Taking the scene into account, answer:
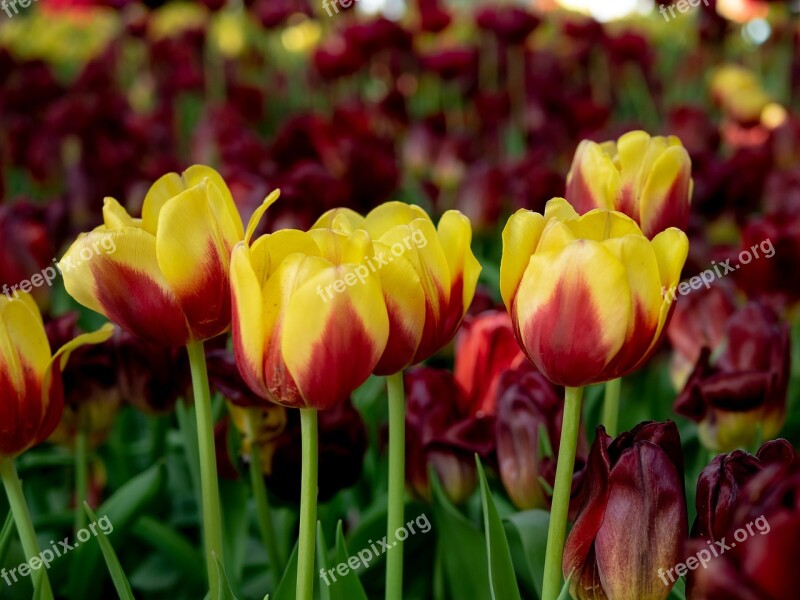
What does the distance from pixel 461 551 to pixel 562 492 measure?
26cm

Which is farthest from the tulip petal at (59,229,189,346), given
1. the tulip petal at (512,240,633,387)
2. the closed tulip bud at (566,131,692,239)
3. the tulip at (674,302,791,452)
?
the tulip at (674,302,791,452)

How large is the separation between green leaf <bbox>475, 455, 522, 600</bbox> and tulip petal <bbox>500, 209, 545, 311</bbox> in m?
0.14

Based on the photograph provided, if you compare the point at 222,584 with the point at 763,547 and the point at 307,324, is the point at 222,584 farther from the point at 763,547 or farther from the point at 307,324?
the point at 763,547

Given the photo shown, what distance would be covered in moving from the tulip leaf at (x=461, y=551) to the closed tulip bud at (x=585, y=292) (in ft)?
0.88

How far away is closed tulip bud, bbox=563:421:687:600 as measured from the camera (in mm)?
562

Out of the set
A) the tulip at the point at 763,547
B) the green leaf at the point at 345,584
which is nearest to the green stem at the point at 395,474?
the green leaf at the point at 345,584

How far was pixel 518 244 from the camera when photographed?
59 centimetres

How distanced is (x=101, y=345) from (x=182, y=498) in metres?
0.29

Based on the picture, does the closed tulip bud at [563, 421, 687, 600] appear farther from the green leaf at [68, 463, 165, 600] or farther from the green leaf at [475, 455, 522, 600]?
the green leaf at [68, 463, 165, 600]

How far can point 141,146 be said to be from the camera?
81.4 inches

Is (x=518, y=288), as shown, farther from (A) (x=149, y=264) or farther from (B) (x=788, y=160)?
(B) (x=788, y=160)

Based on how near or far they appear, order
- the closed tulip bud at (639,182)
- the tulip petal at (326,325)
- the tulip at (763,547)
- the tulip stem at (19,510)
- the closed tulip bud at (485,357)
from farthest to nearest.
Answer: the closed tulip bud at (485,357) → the closed tulip bud at (639,182) → the tulip stem at (19,510) → the tulip petal at (326,325) → the tulip at (763,547)

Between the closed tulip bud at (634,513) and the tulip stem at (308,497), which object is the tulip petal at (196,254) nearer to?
the tulip stem at (308,497)

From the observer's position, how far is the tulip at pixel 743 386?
906 mm
